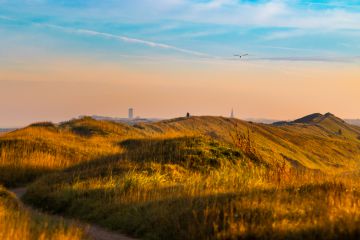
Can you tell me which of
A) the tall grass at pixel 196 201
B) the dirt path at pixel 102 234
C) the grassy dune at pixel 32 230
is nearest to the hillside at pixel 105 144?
the tall grass at pixel 196 201

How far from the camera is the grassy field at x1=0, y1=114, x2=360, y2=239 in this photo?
35.1 ft

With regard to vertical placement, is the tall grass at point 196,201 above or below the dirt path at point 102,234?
above

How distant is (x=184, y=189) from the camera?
15.6 m

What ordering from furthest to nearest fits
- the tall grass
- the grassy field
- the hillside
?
the hillside
the grassy field
the tall grass

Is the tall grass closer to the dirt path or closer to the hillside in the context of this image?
the dirt path

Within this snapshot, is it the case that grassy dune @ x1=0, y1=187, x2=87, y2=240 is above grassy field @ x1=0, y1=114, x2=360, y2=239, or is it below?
below

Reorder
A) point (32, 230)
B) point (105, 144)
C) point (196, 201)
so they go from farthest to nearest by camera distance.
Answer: point (105, 144) → point (196, 201) → point (32, 230)

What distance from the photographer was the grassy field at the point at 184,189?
10.7 metres

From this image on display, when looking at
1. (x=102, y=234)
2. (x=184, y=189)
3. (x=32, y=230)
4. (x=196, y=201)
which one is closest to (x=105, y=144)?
(x=184, y=189)

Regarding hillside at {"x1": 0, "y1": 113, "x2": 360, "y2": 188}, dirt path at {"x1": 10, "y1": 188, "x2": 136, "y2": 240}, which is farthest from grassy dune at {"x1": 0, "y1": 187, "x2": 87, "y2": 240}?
hillside at {"x1": 0, "y1": 113, "x2": 360, "y2": 188}

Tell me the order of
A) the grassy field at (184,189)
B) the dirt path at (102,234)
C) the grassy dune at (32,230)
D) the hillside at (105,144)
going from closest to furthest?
the grassy dune at (32,230) < the grassy field at (184,189) < the dirt path at (102,234) < the hillside at (105,144)

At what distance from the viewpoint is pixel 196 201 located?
41.5 ft

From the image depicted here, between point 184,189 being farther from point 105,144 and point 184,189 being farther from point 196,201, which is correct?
point 105,144

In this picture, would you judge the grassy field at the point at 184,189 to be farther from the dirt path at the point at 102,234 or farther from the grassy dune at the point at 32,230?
the grassy dune at the point at 32,230
